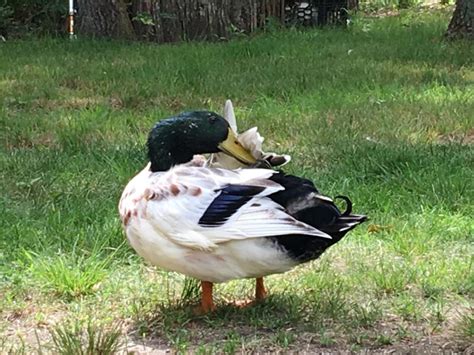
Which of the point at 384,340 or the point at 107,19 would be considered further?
the point at 107,19

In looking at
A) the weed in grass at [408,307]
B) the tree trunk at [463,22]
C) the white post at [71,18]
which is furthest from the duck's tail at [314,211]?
the white post at [71,18]

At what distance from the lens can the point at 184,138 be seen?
3.36m

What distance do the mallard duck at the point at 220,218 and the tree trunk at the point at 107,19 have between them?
26.4ft

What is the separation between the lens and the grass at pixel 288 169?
11.0 feet

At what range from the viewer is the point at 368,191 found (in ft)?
16.3

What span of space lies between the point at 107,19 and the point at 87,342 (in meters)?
8.57

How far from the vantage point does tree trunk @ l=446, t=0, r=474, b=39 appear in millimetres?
10336

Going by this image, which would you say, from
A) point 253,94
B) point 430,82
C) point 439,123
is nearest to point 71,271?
point 439,123

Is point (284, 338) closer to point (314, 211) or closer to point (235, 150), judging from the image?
point (314, 211)

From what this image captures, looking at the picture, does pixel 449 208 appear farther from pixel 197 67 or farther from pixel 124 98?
pixel 197 67

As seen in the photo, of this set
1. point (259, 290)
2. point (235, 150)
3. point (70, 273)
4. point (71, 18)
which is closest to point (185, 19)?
point (71, 18)

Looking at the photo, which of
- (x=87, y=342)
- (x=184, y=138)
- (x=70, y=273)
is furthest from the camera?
(x=70, y=273)

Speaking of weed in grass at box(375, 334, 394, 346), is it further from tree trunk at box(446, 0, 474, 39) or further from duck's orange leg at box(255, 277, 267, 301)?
tree trunk at box(446, 0, 474, 39)

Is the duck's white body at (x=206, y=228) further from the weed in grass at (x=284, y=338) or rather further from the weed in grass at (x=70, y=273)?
the weed in grass at (x=70, y=273)
